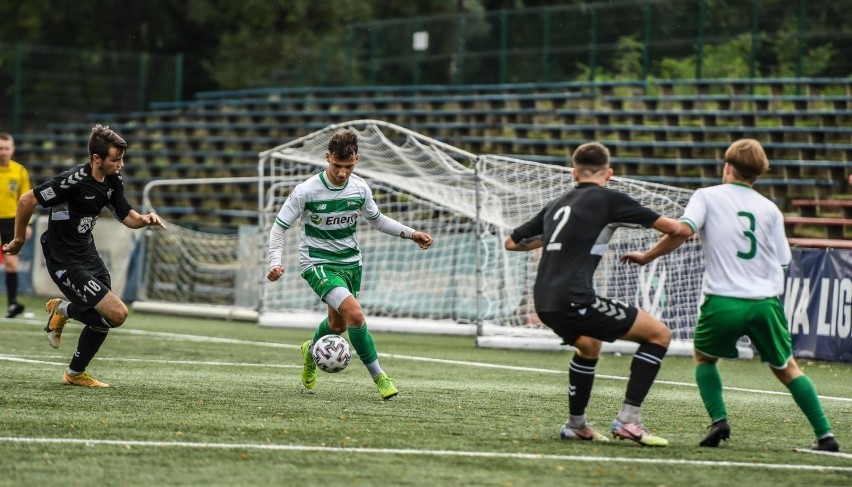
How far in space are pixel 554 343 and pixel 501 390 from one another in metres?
4.53

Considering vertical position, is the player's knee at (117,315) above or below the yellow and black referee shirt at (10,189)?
below

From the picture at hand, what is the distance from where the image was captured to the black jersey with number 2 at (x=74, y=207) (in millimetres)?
8883

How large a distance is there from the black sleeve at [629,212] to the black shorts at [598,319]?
422 millimetres

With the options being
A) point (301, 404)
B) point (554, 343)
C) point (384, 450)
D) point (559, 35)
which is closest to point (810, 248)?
point (554, 343)

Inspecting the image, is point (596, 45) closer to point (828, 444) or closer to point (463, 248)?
point (463, 248)

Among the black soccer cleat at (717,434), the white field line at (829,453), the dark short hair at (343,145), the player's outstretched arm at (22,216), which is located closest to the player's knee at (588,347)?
the black soccer cleat at (717,434)

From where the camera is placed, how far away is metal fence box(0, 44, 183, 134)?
31.5 meters

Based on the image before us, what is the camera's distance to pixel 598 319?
6.71 metres

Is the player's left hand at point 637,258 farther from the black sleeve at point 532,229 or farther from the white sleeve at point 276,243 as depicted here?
the white sleeve at point 276,243

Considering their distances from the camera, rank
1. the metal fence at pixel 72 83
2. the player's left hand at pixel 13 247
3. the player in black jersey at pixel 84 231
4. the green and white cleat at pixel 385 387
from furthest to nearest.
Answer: the metal fence at pixel 72 83
the player's left hand at pixel 13 247
the player in black jersey at pixel 84 231
the green and white cleat at pixel 385 387

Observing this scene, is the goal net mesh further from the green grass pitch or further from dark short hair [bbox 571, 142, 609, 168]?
dark short hair [bbox 571, 142, 609, 168]

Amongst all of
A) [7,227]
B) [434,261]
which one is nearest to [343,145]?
[7,227]

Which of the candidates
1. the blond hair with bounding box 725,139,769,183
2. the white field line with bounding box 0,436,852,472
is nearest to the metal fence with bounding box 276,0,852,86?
the blond hair with bounding box 725,139,769,183

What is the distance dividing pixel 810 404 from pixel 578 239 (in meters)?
1.46
